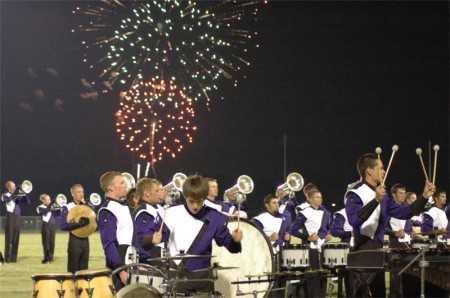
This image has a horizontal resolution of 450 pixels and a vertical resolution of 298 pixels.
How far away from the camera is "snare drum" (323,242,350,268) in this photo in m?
11.5

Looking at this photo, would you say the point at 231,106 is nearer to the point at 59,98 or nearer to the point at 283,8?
the point at 283,8

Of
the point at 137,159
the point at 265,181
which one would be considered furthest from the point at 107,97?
the point at 265,181

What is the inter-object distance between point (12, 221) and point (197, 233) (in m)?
16.4

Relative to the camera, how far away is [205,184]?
770 centimetres

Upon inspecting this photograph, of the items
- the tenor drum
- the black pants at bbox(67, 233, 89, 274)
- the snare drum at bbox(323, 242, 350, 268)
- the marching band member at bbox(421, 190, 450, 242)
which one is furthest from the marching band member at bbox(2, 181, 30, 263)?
the tenor drum

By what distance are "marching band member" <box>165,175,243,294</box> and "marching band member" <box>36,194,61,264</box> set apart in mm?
15095

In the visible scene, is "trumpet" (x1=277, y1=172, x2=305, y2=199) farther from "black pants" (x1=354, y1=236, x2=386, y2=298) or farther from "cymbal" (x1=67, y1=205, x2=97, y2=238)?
"black pants" (x1=354, y1=236, x2=386, y2=298)

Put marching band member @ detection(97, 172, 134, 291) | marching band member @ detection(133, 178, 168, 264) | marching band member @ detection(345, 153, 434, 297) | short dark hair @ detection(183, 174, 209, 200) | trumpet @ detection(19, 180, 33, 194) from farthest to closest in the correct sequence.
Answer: trumpet @ detection(19, 180, 33, 194)
marching band member @ detection(133, 178, 168, 264)
marching band member @ detection(97, 172, 134, 291)
marching band member @ detection(345, 153, 434, 297)
short dark hair @ detection(183, 174, 209, 200)

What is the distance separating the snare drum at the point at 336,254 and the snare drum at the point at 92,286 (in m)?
4.37

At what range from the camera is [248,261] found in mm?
10555

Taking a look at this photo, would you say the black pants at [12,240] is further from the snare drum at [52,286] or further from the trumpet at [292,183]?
the snare drum at [52,286]

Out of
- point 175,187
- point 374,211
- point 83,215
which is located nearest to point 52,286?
point 374,211

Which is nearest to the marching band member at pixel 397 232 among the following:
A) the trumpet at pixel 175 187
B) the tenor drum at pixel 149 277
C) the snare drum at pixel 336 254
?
the snare drum at pixel 336 254

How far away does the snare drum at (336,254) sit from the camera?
37.8 ft
